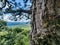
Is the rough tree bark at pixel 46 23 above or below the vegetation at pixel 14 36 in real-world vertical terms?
above

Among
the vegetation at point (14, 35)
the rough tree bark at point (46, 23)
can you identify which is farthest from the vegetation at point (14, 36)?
the rough tree bark at point (46, 23)

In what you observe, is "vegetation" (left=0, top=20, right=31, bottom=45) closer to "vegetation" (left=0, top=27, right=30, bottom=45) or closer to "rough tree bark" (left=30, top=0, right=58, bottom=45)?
"vegetation" (left=0, top=27, right=30, bottom=45)

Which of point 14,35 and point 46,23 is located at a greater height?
point 46,23

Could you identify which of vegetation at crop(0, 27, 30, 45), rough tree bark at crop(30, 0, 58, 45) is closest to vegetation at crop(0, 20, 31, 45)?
vegetation at crop(0, 27, 30, 45)

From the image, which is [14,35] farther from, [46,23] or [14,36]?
[46,23]

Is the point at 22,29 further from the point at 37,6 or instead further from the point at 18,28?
the point at 37,6

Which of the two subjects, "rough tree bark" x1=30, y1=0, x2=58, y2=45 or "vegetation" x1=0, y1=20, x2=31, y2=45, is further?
"vegetation" x1=0, y1=20, x2=31, y2=45

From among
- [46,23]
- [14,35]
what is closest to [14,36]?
[14,35]

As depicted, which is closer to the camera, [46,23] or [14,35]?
[46,23]

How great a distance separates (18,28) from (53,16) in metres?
0.81

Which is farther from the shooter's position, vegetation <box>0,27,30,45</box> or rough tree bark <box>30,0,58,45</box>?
vegetation <box>0,27,30,45</box>

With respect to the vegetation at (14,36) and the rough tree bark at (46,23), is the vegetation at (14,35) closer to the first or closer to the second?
the vegetation at (14,36)

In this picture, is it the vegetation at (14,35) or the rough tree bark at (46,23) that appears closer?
the rough tree bark at (46,23)

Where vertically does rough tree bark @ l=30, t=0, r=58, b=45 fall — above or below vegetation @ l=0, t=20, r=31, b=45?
above
